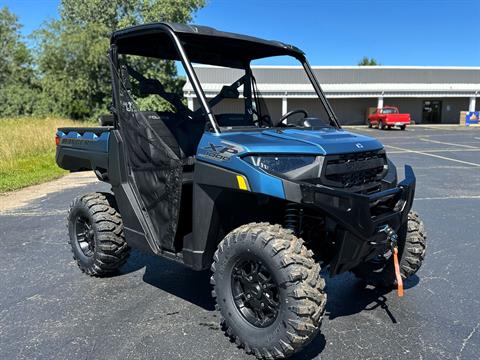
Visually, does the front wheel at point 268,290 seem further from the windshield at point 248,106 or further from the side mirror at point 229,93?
the side mirror at point 229,93

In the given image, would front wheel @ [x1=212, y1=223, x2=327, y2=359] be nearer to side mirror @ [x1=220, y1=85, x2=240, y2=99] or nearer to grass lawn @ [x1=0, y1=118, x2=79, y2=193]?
side mirror @ [x1=220, y1=85, x2=240, y2=99]

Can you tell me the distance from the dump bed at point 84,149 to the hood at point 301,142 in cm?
166

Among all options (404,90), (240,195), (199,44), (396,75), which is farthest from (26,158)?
(396,75)

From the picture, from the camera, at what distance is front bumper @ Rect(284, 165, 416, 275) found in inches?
106

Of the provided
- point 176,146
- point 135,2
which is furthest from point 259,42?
point 135,2

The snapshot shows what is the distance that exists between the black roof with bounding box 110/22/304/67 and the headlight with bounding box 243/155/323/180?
116 cm

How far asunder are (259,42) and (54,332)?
2.87 metres

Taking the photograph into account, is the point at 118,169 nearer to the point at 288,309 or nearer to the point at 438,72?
the point at 288,309

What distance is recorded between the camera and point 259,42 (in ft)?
12.6

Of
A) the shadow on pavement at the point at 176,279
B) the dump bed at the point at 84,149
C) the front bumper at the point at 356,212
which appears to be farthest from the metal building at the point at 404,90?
the front bumper at the point at 356,212

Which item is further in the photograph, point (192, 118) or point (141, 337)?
point (192, 118)

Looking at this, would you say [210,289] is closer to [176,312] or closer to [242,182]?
[176,312]

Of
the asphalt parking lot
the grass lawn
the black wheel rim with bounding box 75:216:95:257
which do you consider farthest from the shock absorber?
the grass lawn

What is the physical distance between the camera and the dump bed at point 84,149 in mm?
4250
